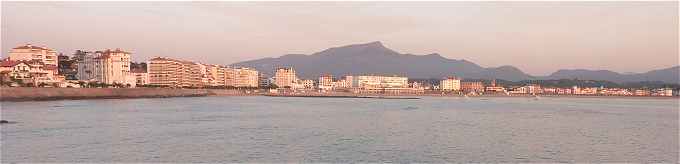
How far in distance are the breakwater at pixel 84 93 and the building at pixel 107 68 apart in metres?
10.8

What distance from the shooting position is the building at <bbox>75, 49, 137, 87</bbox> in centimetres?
11475

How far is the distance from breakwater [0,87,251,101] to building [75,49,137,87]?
35.4 ft

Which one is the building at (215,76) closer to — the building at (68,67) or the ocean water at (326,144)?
the building at (68,67)

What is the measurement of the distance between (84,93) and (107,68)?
104ft

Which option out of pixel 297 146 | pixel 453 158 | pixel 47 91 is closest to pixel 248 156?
pixel 297 146

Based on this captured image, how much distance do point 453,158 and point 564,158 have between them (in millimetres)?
3668

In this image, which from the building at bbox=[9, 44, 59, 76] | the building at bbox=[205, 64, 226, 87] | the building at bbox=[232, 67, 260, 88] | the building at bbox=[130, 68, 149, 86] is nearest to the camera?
the building at bbox=[9, 44, 59, 76]

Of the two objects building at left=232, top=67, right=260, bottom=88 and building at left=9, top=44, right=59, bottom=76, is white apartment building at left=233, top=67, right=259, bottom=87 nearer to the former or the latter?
building at left=232, top=67, right=260, bottom=88

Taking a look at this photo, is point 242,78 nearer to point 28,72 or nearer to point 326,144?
point 28,72

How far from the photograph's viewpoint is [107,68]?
114625 mm

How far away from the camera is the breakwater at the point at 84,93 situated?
68.2 meters

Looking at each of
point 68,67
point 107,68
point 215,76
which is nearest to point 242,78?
point 215,76

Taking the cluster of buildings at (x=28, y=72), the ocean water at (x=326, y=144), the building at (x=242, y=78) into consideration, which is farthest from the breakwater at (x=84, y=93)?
the building at (x=242, y=78)

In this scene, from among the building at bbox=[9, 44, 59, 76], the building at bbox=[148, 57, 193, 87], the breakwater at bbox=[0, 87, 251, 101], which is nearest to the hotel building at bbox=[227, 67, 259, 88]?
the building at bbox=[148, 57, 193, 87]
